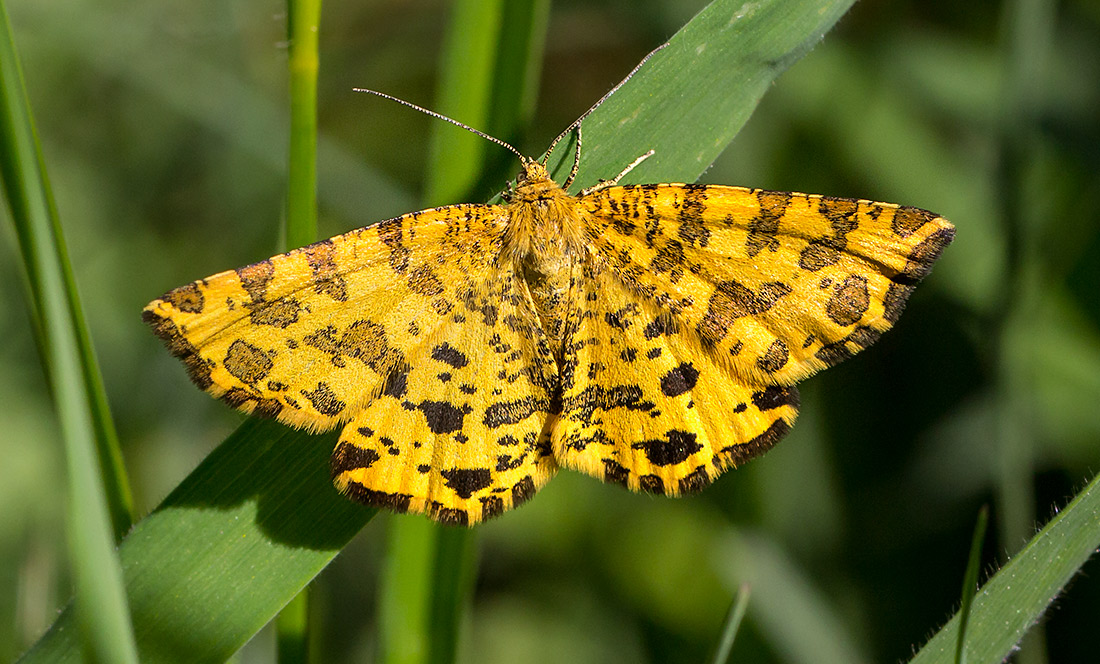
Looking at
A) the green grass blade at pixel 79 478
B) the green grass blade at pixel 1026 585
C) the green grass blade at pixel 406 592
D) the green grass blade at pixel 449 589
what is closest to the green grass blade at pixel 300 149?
the green grass blade at pixel 406 592

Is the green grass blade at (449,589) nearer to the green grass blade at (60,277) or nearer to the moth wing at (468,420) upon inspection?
the moth wing at (468,420)

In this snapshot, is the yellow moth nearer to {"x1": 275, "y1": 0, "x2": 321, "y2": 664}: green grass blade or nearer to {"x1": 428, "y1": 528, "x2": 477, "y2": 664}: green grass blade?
{"x1": 275, "y1": 0, "x2": 321, "y2": 664}: green grass blade

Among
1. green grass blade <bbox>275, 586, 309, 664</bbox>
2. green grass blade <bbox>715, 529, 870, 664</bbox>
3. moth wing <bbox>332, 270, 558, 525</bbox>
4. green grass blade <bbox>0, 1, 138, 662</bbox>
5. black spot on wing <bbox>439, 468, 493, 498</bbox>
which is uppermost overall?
green grass blade <bbox>0, 1, 138, 662</bbox>

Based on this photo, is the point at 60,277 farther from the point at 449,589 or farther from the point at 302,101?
the point at 449,589

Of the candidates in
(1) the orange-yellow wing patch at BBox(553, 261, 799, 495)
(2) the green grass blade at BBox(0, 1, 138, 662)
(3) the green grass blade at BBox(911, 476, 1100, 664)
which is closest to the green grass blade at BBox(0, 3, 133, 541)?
(2) the green grass blade at BBox(0, 1, 138, 662)

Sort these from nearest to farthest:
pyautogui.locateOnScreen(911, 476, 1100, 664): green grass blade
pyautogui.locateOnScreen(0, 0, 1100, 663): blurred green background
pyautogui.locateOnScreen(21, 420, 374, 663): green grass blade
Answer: pyautogui.locateOnScreen(911, 476, 1100, 664): green grass blade < pyautogui.locateOnScreen(21, 420, 374, 663): green grass blade < pyautogui.locateOnScreen(0, 0, 1100, 663): blurred green background
